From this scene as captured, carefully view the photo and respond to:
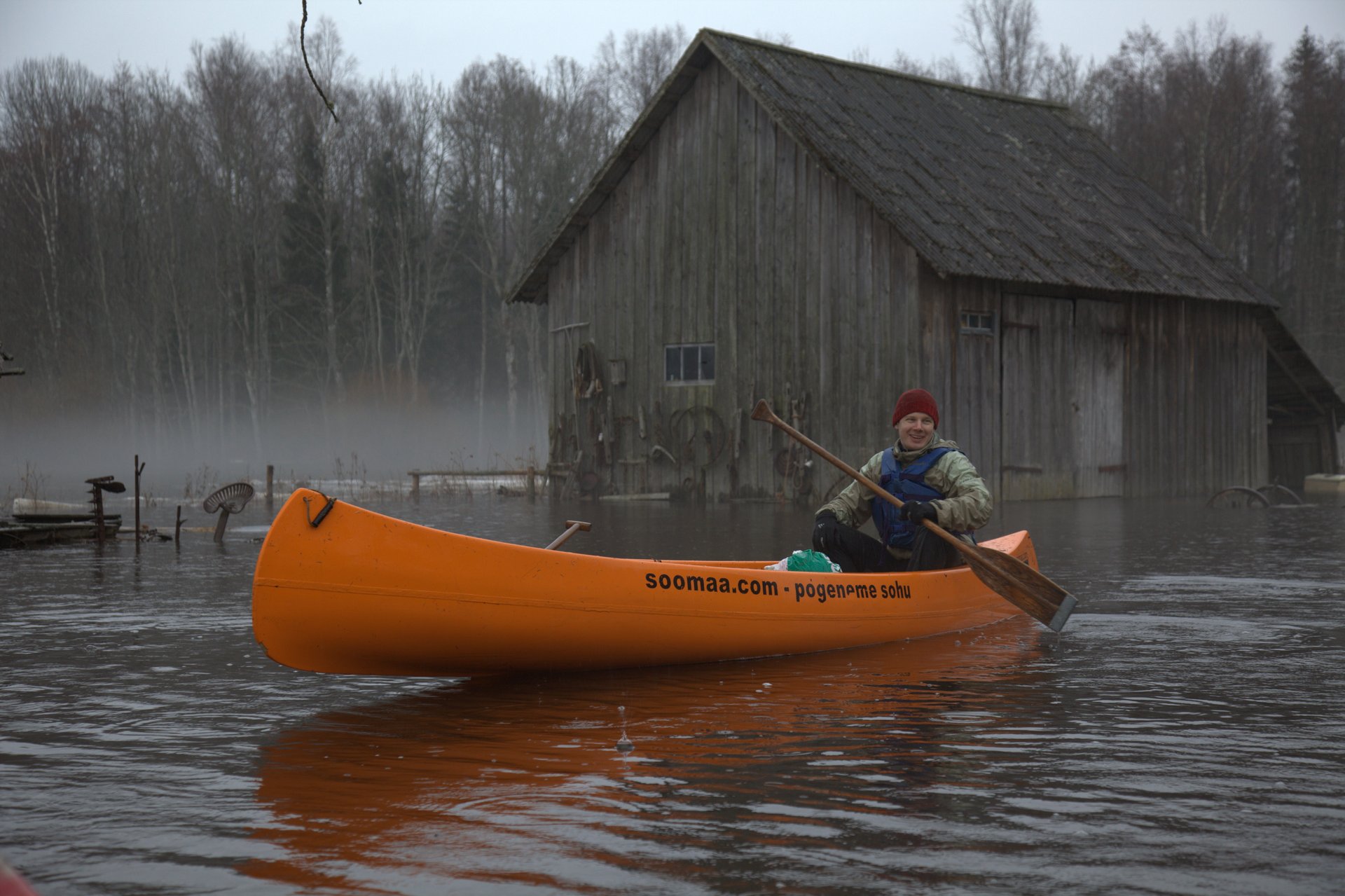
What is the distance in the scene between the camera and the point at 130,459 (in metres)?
46.2

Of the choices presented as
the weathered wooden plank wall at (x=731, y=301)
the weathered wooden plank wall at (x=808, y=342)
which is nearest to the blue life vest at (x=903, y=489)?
the weathered wooden plank wall at (x=808, y=342)

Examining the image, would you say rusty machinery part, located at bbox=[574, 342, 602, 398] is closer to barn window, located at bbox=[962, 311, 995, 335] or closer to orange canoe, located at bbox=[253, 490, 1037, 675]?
barn window, located at bbox=[962, 311, 995, 335]

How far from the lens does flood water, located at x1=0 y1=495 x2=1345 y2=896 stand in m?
4.25

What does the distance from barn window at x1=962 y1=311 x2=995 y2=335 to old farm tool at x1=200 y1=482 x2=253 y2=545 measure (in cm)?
987

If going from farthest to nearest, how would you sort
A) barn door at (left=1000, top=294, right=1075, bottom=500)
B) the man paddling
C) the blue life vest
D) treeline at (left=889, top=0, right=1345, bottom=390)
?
1. treeline at (left=889, top=0, right=1345, bottom=390)
2. barn door at (left=1000, top=294, right=1075, bottom=500)
3. the blue life vest
4. the man paddling

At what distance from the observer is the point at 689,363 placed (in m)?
22.2

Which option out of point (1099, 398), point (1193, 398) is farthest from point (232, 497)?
point (1193, 398)

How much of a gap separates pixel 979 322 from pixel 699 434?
14.1 feet

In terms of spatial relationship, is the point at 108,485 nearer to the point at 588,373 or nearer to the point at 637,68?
the point at 588,373

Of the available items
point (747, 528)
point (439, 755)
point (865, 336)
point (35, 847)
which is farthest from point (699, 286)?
point (35, 847)

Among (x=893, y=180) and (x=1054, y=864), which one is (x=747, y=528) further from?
(x=1054, y=864)

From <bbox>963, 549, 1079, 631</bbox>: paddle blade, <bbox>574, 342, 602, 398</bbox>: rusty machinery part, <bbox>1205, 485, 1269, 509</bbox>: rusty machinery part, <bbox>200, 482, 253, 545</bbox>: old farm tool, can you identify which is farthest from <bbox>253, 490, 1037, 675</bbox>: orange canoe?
<bbox>574, 342, 602, 398</bbox>: rusty machinery part

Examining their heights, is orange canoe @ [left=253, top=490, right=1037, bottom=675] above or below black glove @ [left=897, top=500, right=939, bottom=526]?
below

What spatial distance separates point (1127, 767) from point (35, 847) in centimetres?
360
